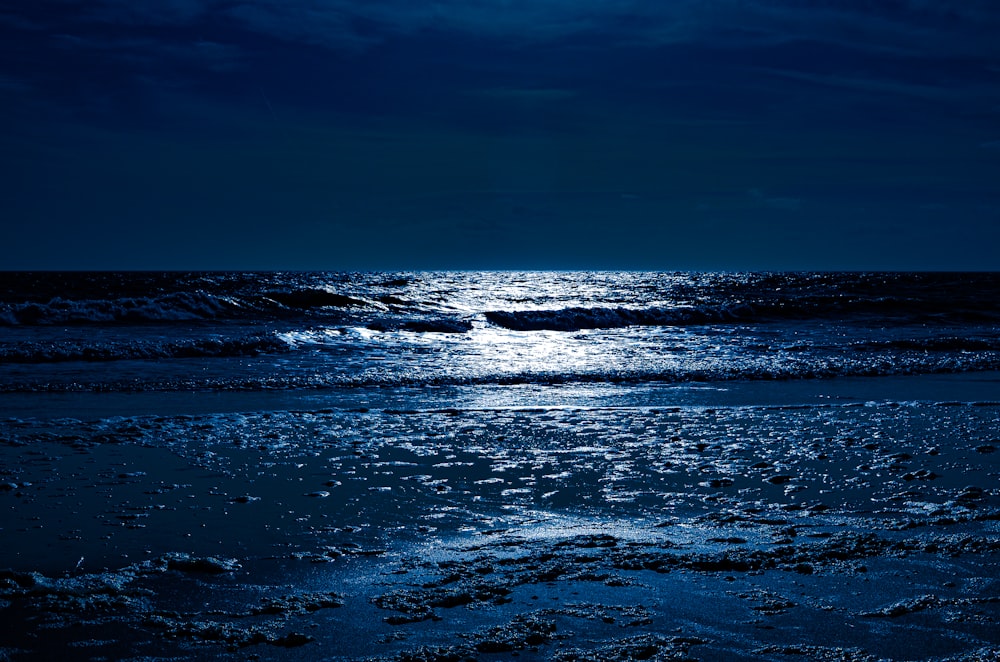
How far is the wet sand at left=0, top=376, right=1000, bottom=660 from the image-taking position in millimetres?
3154

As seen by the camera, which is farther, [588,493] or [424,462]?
[424,462]

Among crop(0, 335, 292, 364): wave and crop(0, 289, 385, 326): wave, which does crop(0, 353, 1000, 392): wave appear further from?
crop(0, 289, 385, 326): wave

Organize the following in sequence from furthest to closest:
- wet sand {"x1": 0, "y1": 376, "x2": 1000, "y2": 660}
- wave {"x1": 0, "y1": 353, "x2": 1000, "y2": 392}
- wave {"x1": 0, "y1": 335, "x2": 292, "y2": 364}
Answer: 1. wave {"x1": 0, "y1": 335, "x2": 292, "y2": 364}
2. wave {"x1": 0, "y1": 353, "x2": 1000, "y2": 392}
3. wet sand {"x1": 0, "y1": 376, "x2": 1000, "y2": 660}

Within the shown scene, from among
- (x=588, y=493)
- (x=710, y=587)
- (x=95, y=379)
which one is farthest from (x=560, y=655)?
(x=95, y=379)

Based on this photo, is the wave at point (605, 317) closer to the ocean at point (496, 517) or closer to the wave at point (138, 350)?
the wave at point (138, 350)

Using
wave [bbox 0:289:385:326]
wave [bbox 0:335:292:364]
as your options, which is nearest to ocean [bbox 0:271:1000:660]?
wave [bbox 0:335:292:364]

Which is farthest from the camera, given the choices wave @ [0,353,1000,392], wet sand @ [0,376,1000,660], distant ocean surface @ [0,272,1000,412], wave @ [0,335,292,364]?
wave @ [0,335,292,364]

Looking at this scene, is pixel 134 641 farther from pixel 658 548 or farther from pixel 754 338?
pixel 754 338

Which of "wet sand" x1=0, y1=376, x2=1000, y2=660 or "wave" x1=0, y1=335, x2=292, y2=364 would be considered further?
"wave" x1=0, y1=335, x2=292, y2=364

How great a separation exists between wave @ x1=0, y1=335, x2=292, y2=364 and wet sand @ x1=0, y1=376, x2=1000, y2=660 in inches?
297

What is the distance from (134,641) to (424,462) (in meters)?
3.31

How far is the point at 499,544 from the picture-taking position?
427 cm

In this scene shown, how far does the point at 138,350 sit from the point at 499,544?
41.6ft

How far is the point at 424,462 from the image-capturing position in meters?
6.32
